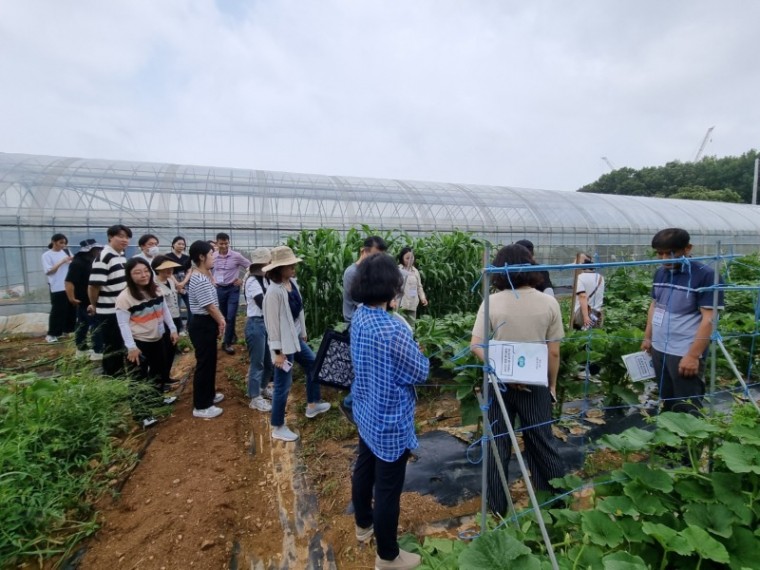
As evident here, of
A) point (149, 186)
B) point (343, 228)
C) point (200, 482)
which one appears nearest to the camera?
point (200, 482)

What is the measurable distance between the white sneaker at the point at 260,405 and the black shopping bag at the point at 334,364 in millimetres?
1560

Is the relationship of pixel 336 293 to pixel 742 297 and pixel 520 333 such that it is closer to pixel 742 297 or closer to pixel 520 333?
pixel 520 333

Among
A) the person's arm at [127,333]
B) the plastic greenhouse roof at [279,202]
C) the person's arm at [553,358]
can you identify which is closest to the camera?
→ the person's arm at [553,358]

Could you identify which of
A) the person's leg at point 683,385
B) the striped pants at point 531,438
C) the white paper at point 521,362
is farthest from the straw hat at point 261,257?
the person's leg at point 683,385

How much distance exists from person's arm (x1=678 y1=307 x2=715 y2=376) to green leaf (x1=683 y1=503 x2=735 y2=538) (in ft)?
4.25

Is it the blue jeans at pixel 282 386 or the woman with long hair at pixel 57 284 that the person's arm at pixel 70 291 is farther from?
the blue jeans at pixel 282 386

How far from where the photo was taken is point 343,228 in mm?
11016

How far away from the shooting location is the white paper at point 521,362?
5.79 ft

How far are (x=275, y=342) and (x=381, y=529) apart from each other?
181 centimetres

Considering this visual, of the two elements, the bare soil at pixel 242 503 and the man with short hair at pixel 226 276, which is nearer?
the bare soil at pixel 242 503

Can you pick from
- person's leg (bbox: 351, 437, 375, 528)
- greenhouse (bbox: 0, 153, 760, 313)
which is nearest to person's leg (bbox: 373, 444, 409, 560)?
person's leg (bbox: 351, 437, 375, 528)

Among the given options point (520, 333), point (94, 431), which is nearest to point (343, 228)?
point (94, 431)

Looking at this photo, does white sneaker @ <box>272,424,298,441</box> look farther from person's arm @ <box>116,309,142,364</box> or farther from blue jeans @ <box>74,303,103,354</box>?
blue jeans @ <box>74,303,103,354</box>

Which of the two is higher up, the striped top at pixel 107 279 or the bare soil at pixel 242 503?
the striped top at pixel 107 279
